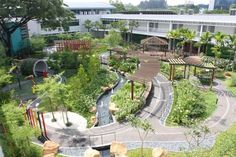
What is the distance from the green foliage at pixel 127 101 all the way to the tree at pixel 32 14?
17.8 metres

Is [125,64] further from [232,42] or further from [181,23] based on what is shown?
[181,23]

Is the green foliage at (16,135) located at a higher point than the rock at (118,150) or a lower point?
higher

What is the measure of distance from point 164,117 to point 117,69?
665 inches

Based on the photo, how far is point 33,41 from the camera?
48156 millimetres

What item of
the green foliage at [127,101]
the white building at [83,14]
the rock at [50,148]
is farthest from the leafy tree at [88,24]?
the rock at [50,148]

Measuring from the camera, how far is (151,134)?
1992 cm

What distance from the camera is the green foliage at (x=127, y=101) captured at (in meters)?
22.9

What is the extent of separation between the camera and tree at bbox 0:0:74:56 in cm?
3375


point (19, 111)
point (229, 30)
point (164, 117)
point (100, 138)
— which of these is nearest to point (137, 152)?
point (100, 138)

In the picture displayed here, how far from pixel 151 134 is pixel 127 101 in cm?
599

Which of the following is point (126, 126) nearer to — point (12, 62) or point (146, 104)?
point (146, 104)

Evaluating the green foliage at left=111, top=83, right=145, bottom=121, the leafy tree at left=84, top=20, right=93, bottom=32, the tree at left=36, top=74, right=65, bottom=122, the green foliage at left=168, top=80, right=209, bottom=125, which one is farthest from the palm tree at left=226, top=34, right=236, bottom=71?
the leafy tree at left=84, top=20, right=93, bottom=32

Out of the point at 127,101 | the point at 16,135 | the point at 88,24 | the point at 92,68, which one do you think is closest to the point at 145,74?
the point at 127,101

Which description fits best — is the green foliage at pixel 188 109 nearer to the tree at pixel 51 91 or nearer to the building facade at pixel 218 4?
the tree at pixel 51 91
